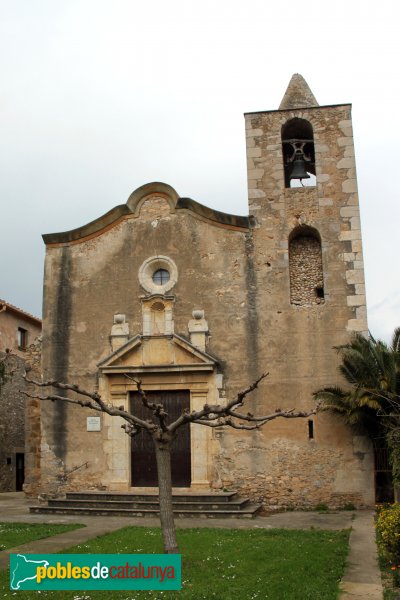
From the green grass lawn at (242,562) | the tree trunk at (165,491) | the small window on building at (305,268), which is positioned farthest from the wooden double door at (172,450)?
the tree trunk at (165,491)

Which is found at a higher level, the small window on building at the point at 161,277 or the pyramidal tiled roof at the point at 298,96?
the pyramidal tiled roof at the point at 298,96

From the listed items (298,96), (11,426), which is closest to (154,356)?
(298,96)

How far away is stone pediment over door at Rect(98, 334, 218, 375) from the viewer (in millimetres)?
16500

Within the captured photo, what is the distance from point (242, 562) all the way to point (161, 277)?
9.75 metres

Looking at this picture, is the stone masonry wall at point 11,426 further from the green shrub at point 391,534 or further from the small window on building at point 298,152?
the green shrub at point 391,534

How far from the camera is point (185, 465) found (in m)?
16.4

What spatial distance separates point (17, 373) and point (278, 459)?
13613 mm

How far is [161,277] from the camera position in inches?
692

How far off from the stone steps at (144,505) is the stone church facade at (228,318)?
79cm

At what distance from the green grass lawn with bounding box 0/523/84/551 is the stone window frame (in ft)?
21.0

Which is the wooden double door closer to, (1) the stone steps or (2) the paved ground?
(1) the stone steps

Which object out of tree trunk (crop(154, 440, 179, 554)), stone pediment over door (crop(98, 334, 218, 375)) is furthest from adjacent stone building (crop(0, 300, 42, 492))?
tree trunk (crop(154, 440, 179, 554))

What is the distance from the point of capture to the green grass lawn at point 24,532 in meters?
10.9

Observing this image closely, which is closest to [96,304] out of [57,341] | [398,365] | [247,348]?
[57,341]
